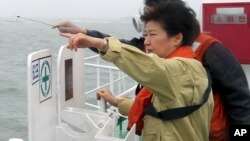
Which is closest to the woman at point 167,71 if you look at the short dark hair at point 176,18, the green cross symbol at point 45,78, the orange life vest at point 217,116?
the short dark hair at point 176,18

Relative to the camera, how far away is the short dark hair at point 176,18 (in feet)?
4.08

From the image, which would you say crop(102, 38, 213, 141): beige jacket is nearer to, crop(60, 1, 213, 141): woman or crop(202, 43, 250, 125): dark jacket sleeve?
crop(60, 1, 213, 141): woman

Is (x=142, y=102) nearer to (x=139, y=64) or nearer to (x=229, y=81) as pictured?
(x=139, y=64)

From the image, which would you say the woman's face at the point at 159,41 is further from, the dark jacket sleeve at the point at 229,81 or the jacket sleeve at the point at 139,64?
the dark jacket sleeve at the point at 229,81

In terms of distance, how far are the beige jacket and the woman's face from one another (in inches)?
3.6

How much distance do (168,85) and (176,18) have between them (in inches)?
10.7

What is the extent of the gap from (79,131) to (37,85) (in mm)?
274

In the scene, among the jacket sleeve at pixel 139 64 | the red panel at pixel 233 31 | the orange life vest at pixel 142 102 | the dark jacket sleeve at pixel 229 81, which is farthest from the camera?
the red panel at pixel 233 31

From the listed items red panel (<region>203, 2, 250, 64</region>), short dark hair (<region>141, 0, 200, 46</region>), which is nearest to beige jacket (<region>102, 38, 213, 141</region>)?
short dark hair (<region>141, 0, 200, 46</region>)

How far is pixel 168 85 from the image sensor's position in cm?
109

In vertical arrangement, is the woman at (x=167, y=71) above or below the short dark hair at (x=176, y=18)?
below

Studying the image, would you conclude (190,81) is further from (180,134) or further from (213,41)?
(213,41)

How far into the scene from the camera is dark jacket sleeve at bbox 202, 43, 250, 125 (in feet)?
4.91

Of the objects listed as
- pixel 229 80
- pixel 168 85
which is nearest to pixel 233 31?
pixel 229 80
